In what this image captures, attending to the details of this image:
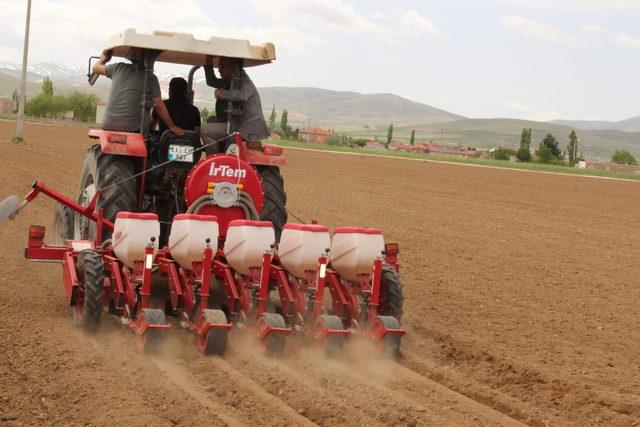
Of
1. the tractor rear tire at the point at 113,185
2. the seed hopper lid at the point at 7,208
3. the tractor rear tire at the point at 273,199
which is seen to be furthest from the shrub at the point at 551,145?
the seed hopper lid at the point at 7,208

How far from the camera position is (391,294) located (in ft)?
24.1

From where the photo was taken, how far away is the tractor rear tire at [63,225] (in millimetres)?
9523

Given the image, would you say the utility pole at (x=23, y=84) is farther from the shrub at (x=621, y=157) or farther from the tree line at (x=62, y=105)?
the shrub at (x=621, y=157)

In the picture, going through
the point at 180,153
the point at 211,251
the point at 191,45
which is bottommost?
the point at 211,251

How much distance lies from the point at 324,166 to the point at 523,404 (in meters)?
29.4

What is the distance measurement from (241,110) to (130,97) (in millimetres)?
969

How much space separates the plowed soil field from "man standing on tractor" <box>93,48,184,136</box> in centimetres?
160

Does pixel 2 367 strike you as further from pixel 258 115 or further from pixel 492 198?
pixel 492 198

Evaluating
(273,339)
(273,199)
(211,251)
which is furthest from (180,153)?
(273,339)

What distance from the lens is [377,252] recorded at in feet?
23.9

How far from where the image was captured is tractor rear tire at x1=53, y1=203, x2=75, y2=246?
9.52m

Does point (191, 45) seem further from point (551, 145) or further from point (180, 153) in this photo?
point (551, 145)

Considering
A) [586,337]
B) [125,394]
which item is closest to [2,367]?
[125,394]

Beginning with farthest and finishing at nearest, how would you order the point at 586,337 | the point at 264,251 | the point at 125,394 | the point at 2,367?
the point at 586,337 → the point at 264,251 → the point at 2,367 → the point at 125,394
